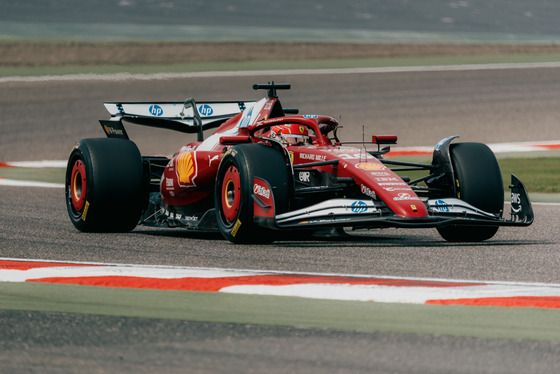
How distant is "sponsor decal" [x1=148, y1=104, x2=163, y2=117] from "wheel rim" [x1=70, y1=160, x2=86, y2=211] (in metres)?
1.17

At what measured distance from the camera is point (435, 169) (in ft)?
31.2

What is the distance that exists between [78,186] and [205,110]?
180 cm

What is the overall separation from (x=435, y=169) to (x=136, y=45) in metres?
19.4

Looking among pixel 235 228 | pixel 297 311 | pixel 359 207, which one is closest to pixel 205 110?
pixel 235 228

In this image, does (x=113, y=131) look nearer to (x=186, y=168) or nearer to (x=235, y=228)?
(x=186, y=168)

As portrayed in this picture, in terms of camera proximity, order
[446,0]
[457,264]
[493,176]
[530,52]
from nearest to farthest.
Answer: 1. [457,264]
2. [493,176]
3. [530,52]
4. [446,0]

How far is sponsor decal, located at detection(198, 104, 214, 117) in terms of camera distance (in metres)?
11.6

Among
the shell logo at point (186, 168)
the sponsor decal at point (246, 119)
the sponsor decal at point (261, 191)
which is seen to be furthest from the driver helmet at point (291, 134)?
the sponsor decal at point (261, 191)

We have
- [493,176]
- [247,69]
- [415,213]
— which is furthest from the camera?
[247,69]

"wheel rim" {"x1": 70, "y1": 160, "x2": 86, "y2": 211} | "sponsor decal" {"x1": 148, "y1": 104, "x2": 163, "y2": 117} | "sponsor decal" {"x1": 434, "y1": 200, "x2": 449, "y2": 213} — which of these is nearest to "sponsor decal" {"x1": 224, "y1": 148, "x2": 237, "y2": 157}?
"sponsor decal" {"x1": 434, "y1": 200, "x2": 449, "y2": 213}

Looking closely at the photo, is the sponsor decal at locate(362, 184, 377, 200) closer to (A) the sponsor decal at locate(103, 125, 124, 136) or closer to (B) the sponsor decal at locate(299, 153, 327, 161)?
(B) the sponsor decal at locate(299, 153, 327, 161)

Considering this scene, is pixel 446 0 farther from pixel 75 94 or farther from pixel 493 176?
pixel 493 176

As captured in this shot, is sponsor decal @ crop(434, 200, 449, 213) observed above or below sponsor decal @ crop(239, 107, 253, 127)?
below

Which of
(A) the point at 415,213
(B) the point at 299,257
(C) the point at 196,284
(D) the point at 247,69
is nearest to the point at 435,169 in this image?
(A) the point at 415,213
